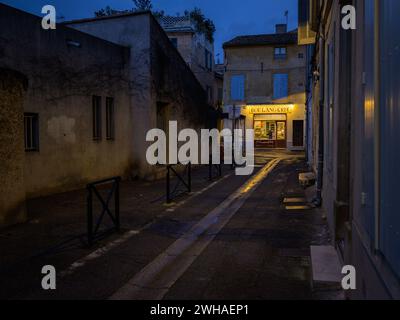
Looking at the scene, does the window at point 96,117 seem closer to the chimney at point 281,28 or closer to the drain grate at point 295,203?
the drain grate at point 295,203

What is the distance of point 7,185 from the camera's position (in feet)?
24.4

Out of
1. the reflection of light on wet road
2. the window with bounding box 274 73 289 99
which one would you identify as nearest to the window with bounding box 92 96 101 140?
the reflection of light on wet road

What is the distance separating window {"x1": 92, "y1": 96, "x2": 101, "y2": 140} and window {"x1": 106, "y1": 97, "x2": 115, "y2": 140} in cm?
53

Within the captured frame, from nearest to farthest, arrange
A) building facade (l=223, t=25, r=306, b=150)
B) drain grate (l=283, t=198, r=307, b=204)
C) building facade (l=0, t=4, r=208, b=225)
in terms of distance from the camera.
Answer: building facade (l=0, t=4, r=208, b=225)
drain grate (l=283, t=198, r=307, b=204)
building facade (l=223, t=25, r=306, b=150)

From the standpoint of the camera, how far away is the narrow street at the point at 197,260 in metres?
4.81

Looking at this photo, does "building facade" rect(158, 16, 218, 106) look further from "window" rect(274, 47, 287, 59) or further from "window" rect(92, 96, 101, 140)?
Answer: "window" rect(92, 96, 101, 140)

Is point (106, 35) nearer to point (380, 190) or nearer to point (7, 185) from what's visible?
point (7, 185)

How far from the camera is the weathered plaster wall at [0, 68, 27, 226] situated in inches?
289

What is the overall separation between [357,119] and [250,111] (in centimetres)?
3288

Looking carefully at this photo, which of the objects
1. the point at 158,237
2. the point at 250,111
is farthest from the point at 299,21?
the point at 250,111

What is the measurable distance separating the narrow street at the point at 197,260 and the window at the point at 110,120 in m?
5.44

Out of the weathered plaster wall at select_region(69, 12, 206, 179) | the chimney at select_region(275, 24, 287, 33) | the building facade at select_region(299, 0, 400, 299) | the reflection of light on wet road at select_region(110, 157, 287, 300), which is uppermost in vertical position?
the chimney at select_region(275, 24, 287, 33)

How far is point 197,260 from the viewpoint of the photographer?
605 cm

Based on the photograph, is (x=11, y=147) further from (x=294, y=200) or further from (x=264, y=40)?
(x=264, y=40)
